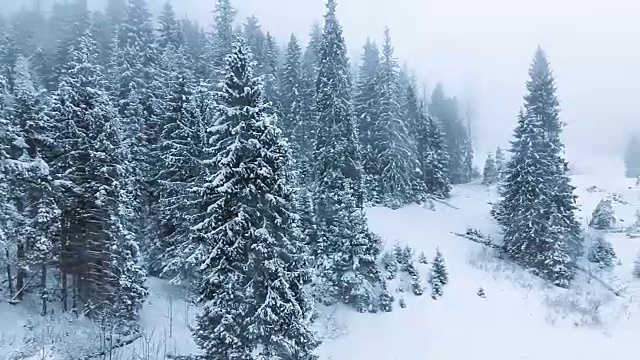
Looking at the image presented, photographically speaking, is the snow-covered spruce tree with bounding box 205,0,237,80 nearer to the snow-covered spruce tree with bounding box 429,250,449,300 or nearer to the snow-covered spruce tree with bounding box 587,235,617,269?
the snow-covered spruce tree with bounding box 429,250,449,300

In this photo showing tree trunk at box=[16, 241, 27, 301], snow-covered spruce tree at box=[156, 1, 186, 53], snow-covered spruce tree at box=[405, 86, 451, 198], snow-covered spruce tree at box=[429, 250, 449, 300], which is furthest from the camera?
snow-covered spruce tree at box=[405, 86, 451, 198]

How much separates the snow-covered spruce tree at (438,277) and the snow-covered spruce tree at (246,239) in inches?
575

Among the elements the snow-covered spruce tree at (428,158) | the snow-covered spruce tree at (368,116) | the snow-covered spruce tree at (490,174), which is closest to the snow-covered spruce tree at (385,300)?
the snow-covered spruce tree at (368,116)

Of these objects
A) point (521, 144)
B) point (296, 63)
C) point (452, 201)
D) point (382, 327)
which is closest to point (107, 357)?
point (382, 327)

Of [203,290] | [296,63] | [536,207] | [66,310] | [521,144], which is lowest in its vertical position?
[66,310]

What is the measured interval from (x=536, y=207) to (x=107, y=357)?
101ft

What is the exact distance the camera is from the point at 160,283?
29219 millimetres

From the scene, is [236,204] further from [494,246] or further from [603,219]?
[603,219]

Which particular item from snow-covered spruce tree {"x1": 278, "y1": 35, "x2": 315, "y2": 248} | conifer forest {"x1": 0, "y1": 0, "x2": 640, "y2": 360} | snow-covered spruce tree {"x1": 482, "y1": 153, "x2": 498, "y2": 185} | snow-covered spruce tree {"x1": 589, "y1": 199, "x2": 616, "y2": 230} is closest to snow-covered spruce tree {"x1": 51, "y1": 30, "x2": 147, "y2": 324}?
conifer forest {"x1": 0, "y1": 0, "x2": 640, "y2": 360}

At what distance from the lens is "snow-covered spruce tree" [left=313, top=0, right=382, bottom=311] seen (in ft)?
91.2

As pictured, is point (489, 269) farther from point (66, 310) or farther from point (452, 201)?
point (66, 310)

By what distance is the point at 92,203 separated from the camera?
70.0 feet

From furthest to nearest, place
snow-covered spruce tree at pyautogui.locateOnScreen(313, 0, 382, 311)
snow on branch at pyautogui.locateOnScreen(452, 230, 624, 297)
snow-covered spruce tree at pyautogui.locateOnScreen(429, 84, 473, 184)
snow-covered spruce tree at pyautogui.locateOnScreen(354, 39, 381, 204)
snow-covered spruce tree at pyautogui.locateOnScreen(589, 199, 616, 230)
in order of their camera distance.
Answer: snow-covered spruce tree at pyautogui.locateOnScreen(429, 84, 473, 184)
snow-covered spruce tree at pyautogui.locateOnScreen(589, 199, 616, 230)
snow-covered spruce tree at pyautogui.locateOnScreen(354, 39, 381, 204)
snow on branch at pyautogui.locateOnScreen(452, 230, 624, 297)
snow-covered spruce tree at pyautogui.locateOnScreen(313, 0, 382, 311)

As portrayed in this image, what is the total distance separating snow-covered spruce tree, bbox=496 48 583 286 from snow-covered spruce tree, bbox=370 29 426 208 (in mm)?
11124
